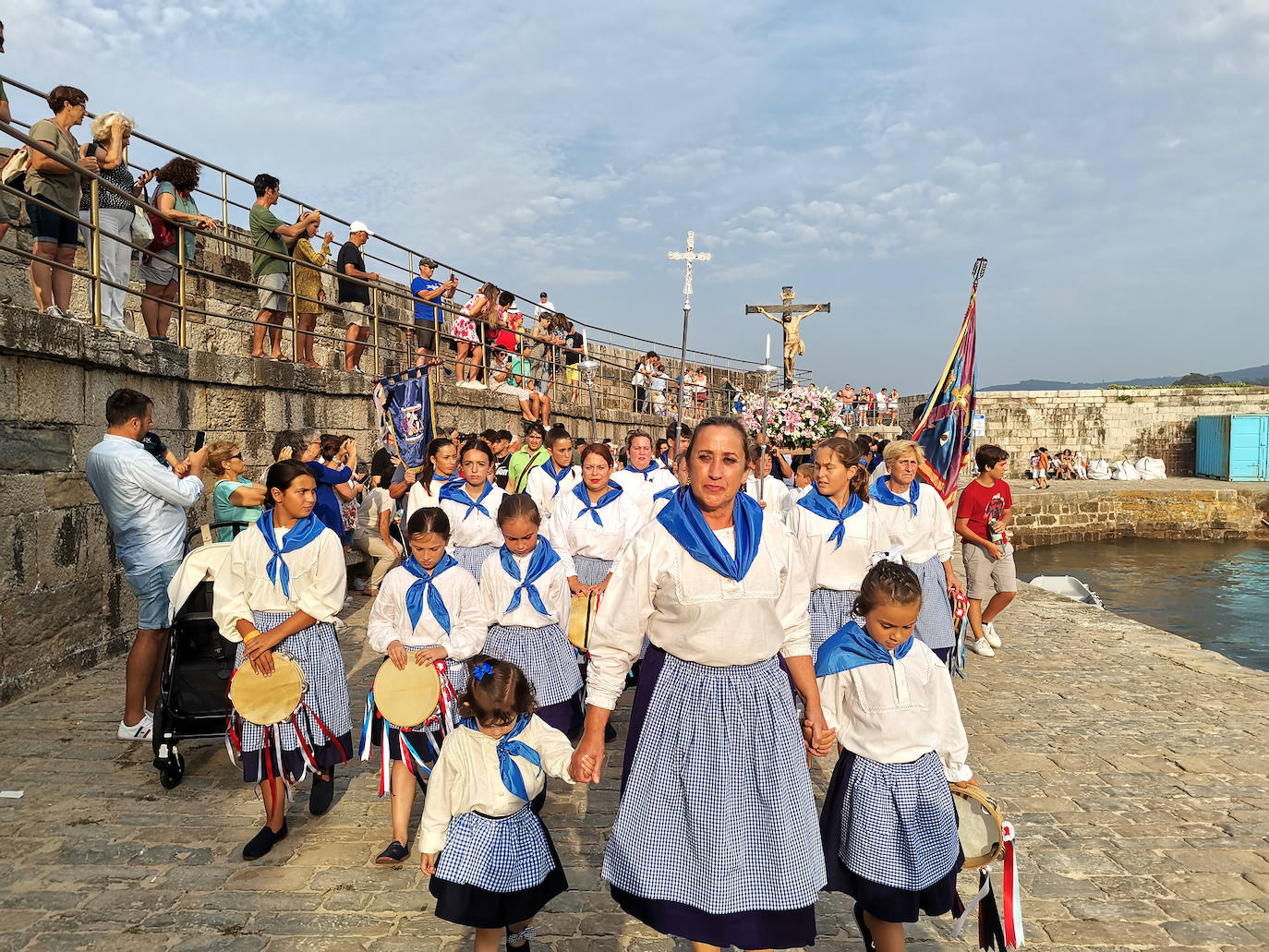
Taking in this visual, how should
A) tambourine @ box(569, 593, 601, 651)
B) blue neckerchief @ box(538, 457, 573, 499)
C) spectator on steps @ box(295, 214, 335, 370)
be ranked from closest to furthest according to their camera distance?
tambourine @ box(569, 593, 601, 651)
blue neckerchief @ box(538, 457, 573, 499)
spectator on steps @ box(295, 214, 335, 370)

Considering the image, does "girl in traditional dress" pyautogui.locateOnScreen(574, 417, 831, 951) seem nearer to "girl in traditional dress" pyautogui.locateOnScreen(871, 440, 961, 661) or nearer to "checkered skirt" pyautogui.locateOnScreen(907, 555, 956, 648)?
"checkered skirt" pyautogui.locateOnScreen(907, 555, 956, 648)

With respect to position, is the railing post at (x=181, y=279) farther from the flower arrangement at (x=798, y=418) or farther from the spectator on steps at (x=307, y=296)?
the flower arrangement at (x=798, y=418)

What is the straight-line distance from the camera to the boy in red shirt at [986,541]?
8.04m

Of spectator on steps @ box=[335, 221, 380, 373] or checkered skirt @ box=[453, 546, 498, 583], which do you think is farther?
spectator on steps @ box=[335, 221, 380, 373]

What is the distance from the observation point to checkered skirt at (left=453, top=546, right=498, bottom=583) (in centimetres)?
581

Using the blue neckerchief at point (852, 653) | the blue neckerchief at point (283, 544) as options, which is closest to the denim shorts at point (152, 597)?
the blue neckerchief at point (283, 544)

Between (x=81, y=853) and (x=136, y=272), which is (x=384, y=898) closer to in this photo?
(x=81, y=853)

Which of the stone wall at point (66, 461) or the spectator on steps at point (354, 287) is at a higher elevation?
the spectator on steps at point (354, 287)

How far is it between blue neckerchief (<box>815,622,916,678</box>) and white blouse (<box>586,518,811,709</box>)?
0.26m

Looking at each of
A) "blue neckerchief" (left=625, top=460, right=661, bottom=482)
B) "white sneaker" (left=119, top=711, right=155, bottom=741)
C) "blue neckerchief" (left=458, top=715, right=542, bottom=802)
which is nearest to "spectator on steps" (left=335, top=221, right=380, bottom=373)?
"blue neckerchief" (left=625, top=460, right=661, bottom=482)

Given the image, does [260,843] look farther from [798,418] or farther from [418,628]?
[798,418]

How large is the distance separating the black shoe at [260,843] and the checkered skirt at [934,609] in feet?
12.6

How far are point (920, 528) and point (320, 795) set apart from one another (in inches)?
157

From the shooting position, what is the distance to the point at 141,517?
208 inches
